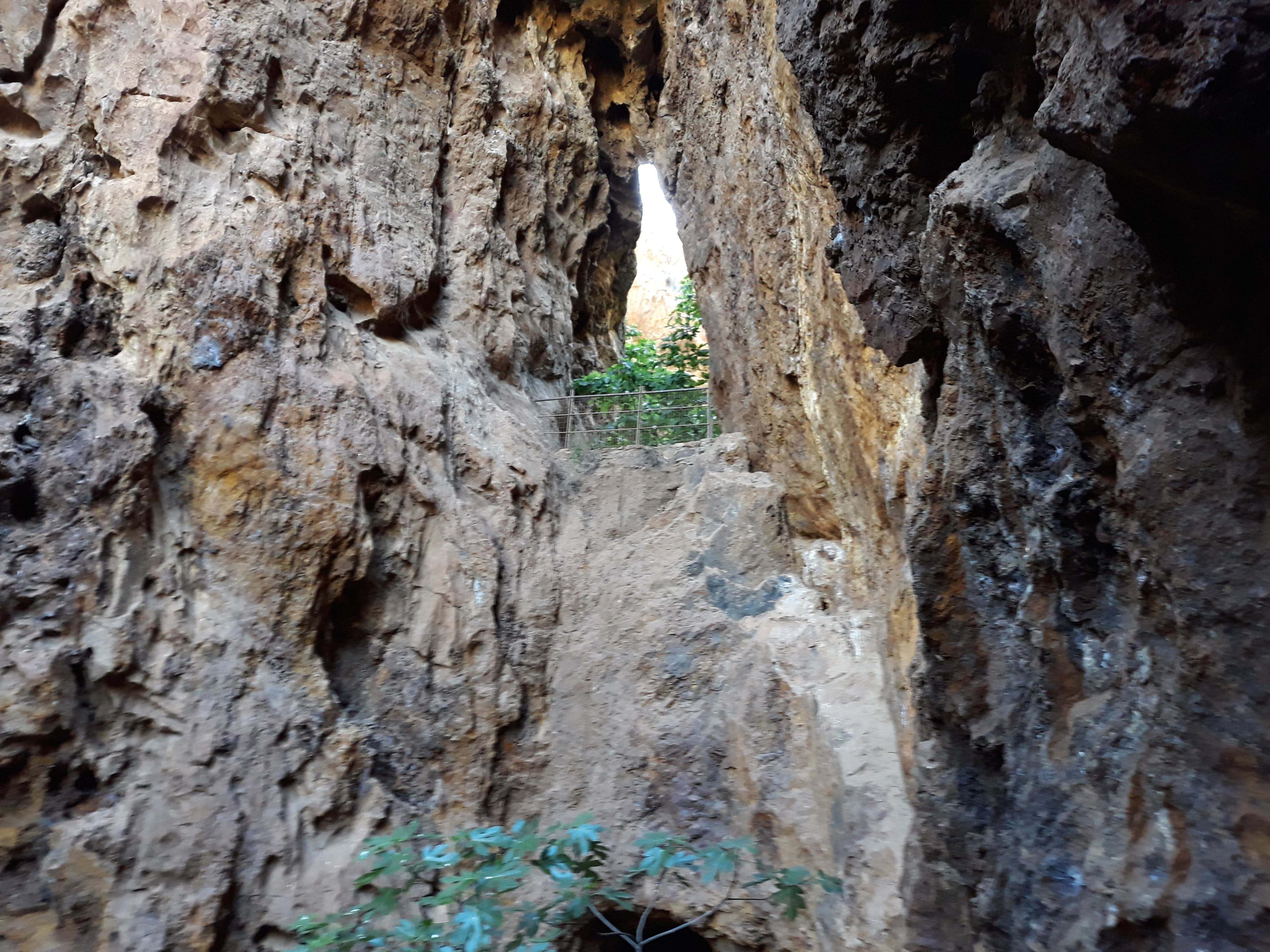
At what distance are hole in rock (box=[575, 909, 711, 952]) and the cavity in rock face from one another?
328 cm

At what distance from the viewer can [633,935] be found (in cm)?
651

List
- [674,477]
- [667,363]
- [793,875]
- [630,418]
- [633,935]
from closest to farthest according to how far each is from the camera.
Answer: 1. [793,875]
2. [633,935]
3. [674,477]
4. [630,418]
5. [667,363]

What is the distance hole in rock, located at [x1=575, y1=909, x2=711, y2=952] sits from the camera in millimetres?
6203

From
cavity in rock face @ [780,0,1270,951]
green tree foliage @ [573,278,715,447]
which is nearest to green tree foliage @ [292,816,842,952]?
cavity in rock face @ [780,0,1270,951]

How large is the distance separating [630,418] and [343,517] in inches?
150

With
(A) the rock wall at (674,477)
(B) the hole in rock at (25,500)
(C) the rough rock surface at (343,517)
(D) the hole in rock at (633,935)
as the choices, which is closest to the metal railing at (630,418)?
(A) the rock wall at (674,477)

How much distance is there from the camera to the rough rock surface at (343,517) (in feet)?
16.9

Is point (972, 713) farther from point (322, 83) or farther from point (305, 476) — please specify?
point (322, 83)

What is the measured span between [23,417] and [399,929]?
4.56m

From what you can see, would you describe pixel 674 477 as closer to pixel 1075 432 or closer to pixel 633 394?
pixel 633 394

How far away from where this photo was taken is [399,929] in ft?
9.13

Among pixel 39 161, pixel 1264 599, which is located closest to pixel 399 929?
pixel 1264 599

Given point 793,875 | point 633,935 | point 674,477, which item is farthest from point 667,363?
point 793,875

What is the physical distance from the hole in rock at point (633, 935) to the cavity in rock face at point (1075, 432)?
328cm
